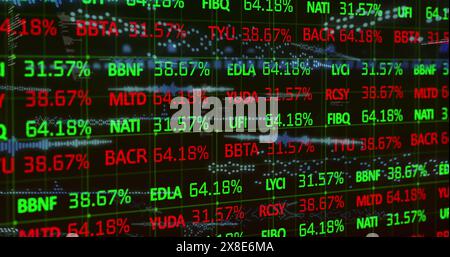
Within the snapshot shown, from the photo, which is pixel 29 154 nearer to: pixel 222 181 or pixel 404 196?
pixel 222 181

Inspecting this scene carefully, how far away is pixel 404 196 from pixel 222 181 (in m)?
0.88

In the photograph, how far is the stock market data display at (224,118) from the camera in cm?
200

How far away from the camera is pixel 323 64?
94.1 inches

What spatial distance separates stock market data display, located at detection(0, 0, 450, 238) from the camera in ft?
6.56

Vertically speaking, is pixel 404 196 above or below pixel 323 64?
below

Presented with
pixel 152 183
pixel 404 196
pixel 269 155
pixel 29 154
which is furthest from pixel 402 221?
pixel 29 154

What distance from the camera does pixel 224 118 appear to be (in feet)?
7.36

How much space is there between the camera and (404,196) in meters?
2.59
